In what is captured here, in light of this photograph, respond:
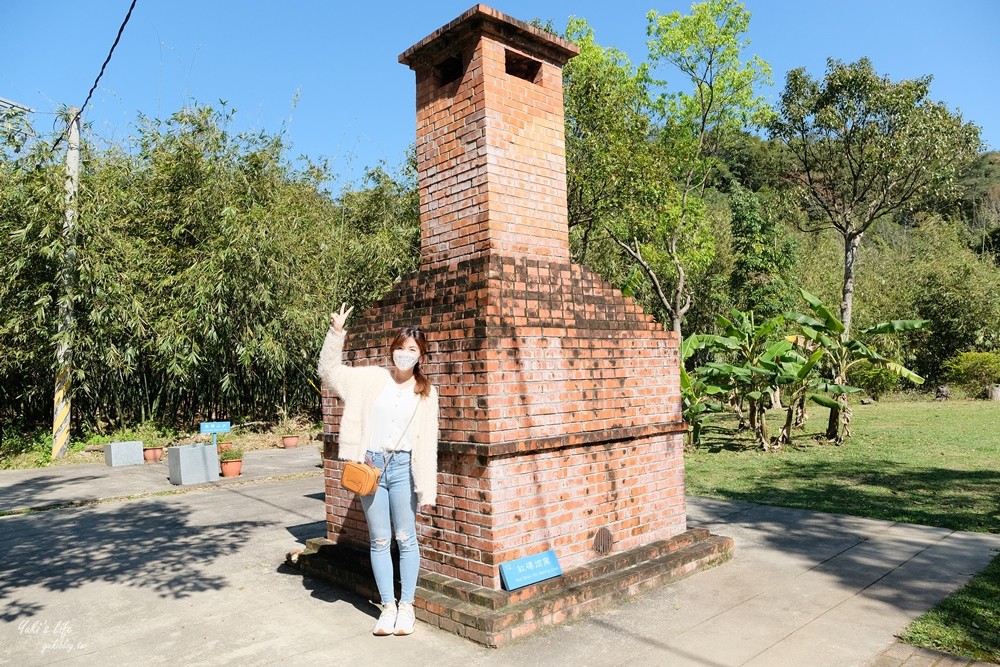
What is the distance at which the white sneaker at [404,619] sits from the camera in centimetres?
370

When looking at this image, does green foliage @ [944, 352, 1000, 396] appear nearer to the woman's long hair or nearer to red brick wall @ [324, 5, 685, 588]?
red brick wall @ [324, 5, 685, 588]

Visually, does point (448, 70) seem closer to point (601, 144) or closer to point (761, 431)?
point (761, 431)

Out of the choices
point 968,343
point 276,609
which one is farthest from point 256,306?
point 968,343

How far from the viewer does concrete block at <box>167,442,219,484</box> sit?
9.67m

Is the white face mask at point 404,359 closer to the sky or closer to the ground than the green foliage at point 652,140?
closer to the ground

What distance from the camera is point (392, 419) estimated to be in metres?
3.73

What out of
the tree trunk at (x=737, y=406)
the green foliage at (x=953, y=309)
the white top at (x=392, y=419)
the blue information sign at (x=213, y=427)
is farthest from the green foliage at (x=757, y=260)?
the white top at (x=392, y=419)

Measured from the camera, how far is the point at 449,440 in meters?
4.06

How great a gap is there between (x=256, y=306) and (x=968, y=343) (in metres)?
23.9

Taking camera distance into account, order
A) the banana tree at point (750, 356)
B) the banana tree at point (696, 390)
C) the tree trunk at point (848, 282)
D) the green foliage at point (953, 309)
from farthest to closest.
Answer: the green foliage at point (953, 309) < the tree trunk at point (848, 282) < the banana tree at point (750, 356) < the banana tree at point (696, 390)

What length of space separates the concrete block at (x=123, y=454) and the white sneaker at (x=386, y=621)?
1029 centimetres

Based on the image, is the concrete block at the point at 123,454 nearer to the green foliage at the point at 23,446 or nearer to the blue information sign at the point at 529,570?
Result: the green foliage at the point at 23,446

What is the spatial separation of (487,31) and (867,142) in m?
19.1

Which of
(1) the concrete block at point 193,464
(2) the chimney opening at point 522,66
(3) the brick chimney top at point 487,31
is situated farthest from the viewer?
(1) the concrete block at point 193,464
